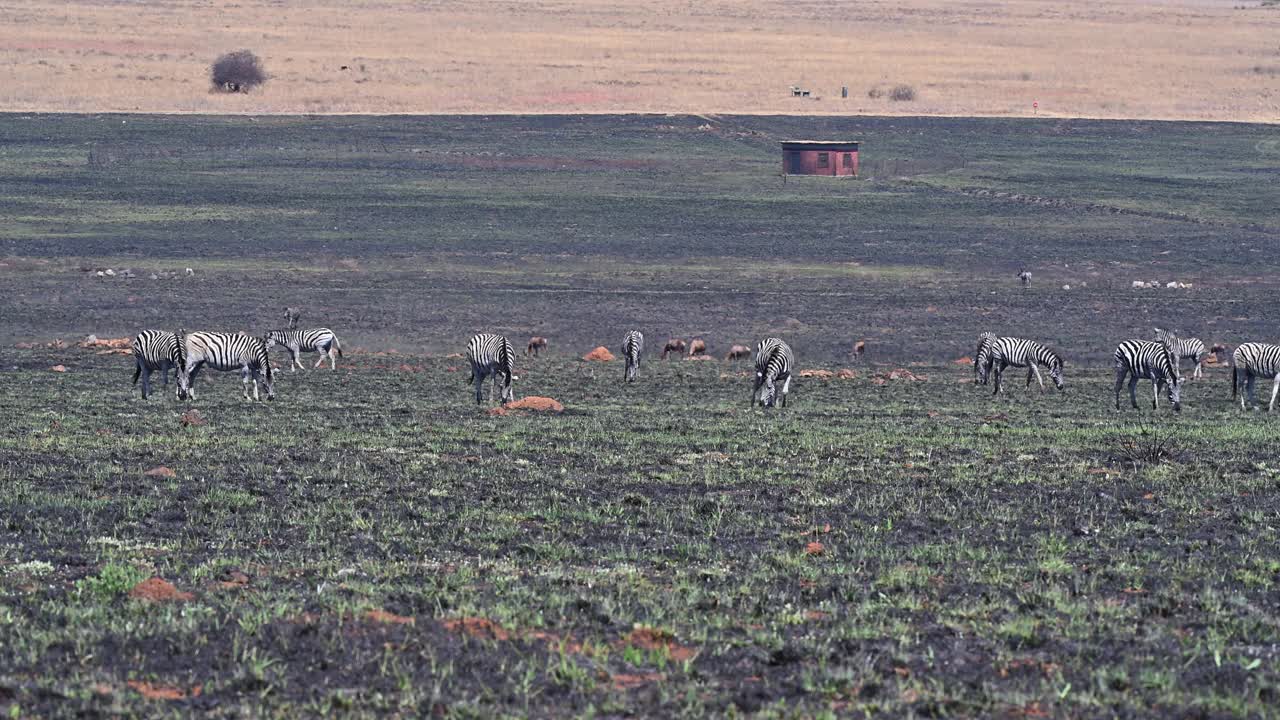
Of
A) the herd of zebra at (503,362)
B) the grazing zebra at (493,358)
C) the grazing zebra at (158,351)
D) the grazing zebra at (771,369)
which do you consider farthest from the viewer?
the grazing zebra at (158,351)

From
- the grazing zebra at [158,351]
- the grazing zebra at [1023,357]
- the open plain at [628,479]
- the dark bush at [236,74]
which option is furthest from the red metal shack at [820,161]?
the grazing zebra at [158,351]

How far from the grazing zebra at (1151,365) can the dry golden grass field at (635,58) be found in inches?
2509

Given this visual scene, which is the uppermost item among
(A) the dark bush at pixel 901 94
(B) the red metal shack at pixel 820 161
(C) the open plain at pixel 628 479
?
(A) the dark bush at pixel 901 94

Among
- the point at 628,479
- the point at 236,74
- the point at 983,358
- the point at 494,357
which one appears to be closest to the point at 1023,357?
the point at 983,358

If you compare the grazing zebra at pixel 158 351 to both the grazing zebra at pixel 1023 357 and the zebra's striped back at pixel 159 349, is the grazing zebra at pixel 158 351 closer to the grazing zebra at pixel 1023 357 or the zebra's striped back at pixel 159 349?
the zebra's striped back at pixel 159 349

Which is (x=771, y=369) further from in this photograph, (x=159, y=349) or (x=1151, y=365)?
(x=159, y=349)

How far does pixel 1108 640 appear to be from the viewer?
39.3 feet

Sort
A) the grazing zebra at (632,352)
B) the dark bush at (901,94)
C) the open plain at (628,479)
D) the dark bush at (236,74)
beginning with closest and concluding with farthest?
the open plain at (628,479) < the grazing zebra at (632,352) < the dark bush at (236,74) < the dark bush at (901,94)

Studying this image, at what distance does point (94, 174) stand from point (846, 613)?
194 ft

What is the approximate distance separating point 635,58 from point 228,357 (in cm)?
8779

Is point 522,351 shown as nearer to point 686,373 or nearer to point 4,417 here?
point 686,373

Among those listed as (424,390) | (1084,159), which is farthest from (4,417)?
(1084,159)

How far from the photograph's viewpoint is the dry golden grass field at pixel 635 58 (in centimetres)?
9625

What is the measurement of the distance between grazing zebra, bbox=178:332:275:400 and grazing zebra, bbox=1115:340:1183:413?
15.1 m
